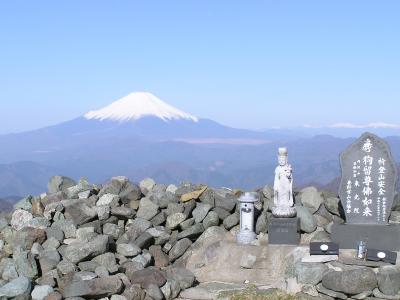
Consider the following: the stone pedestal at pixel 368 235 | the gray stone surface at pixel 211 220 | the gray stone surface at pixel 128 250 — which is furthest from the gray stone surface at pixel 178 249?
the stone pedestal at pixel 368 235

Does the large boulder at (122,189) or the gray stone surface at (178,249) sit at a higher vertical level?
the large boulder at (122,189)

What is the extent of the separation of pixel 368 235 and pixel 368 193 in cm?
93

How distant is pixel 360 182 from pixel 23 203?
9.06 meters

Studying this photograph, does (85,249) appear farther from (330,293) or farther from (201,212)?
(330,293)

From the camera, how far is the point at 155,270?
1120cm

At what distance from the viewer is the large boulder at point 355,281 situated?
32.9 feet

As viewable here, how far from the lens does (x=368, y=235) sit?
1170cm

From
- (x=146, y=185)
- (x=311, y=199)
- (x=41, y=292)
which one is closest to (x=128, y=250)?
(x=41, y=292)

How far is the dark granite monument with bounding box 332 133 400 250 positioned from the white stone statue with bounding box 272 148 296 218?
1178 mm

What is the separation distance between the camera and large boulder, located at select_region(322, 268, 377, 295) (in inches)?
395

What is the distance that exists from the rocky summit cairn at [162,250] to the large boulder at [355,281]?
0.06 feet

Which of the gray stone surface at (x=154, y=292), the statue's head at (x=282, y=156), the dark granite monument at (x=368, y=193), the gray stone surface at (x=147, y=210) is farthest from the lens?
the gray stone surface at (x=147, y=210)

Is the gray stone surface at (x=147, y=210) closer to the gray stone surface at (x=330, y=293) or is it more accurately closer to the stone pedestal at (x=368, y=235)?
the stone pedestal at (x=368, y=235)

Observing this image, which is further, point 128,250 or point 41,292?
point 128,250
